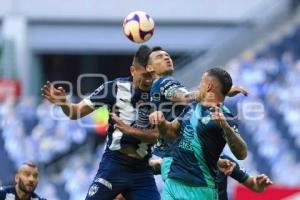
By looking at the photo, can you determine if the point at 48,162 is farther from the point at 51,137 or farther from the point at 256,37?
the point at 256,37

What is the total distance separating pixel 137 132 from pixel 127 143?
42cm

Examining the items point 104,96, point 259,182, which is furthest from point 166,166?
point 104,96

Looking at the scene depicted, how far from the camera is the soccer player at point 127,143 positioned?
966cm

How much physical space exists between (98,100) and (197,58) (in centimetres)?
1655

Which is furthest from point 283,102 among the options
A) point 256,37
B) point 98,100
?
point 98,100

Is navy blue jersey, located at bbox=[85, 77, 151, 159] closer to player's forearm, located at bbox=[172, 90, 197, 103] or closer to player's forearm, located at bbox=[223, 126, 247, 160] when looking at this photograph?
player's forearm, located at bbox=[172, 90, 197, 103]

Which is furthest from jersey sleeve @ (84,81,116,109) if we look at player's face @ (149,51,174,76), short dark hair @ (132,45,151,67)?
player's face @ (149,51,174,76)

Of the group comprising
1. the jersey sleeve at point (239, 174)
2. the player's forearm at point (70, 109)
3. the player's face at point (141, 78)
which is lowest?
the jersey sleeve at point (239, 174)

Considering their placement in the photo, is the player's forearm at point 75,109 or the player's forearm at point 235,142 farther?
the player's forearm at point 75,109

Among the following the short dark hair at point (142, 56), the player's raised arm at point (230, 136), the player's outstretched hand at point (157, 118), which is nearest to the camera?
the player's raised arm at point (230, 136)

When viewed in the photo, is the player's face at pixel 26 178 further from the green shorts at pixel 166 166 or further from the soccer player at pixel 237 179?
the soccer player at pixel 237 179

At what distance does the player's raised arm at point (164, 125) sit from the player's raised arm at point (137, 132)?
76 cm

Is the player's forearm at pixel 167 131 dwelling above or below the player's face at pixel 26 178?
above

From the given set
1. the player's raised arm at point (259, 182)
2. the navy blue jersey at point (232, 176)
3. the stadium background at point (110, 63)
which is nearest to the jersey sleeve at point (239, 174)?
the navy blue jersey at point (232, 176)
